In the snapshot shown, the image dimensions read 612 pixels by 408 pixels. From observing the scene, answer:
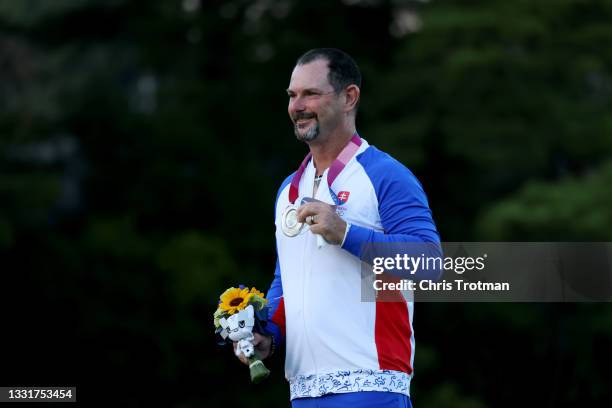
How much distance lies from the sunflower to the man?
122 mm

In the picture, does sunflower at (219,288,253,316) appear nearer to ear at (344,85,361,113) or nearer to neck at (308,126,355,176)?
neck at (308,126,355,176)

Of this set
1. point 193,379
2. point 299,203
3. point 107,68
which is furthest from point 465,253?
point 107,68

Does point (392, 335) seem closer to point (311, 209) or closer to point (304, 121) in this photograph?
point (311, 209)

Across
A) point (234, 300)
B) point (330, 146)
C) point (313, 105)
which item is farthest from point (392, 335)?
point (313, 105)

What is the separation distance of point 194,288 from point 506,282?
1402 cm

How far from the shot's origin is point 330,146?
427 centimetres

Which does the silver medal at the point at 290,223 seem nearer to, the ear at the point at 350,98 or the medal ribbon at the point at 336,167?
the medal ribbon at the point at 336,167

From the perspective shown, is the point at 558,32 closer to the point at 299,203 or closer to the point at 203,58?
the point at 203,58

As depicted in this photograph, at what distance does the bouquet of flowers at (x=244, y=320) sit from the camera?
421cm

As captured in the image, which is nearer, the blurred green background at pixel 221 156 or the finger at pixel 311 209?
the finger at pixel 311 209

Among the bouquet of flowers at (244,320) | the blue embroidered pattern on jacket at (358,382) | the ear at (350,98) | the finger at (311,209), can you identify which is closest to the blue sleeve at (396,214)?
the finger at (311,209)

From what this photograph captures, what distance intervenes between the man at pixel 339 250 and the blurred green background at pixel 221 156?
13.9 m

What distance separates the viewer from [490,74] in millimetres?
21516

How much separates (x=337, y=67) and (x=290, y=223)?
0.55m
